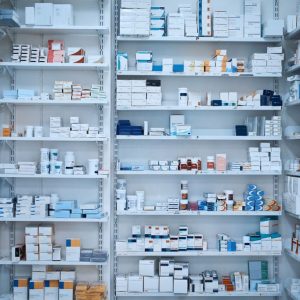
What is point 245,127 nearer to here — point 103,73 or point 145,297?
point 103,73

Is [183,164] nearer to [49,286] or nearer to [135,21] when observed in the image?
[135,21]

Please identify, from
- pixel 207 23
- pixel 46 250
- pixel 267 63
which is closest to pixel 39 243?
pixel 46 250

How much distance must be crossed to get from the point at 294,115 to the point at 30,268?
360cm

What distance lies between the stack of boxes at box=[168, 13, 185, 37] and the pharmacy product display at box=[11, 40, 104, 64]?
837 millimetres

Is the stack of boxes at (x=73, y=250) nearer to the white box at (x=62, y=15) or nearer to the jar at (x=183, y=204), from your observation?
the jar at (x=183, y=204)

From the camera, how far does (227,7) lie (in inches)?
194

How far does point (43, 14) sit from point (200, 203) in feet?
8.94

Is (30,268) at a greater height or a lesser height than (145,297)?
greater

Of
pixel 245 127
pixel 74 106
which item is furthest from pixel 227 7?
pixel 74 106

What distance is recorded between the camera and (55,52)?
4.64m

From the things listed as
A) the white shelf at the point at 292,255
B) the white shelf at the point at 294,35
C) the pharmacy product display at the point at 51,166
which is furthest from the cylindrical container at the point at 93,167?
the white shelf at the point at 294,35

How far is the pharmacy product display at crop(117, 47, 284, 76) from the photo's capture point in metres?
4.61

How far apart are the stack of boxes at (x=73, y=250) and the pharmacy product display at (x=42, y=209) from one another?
288mm

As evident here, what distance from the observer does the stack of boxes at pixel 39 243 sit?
15.0 ft
